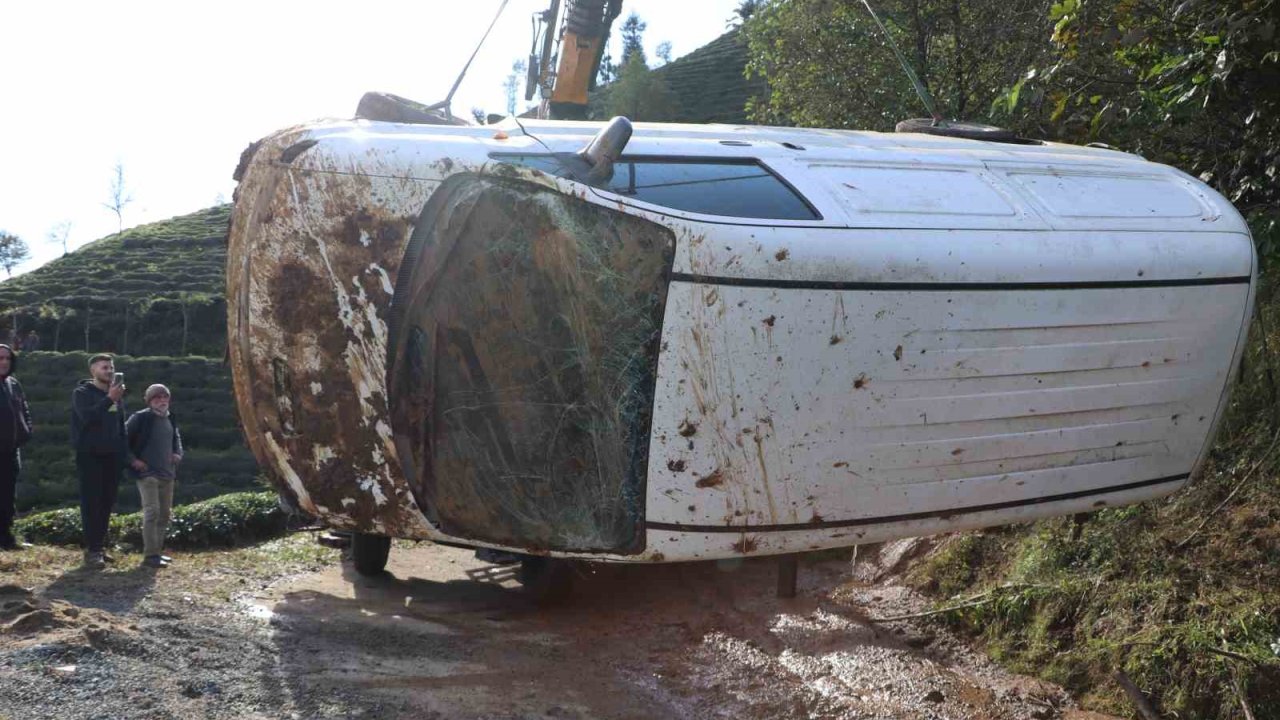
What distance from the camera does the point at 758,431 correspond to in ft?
13.1

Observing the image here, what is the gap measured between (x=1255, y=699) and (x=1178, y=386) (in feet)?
4.28

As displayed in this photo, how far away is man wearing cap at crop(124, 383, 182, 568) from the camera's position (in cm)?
729

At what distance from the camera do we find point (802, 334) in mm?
3932

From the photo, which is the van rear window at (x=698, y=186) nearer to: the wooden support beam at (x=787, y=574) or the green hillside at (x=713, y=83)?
the wooden support beam at (x=787, y=574)

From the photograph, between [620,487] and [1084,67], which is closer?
[620,487]

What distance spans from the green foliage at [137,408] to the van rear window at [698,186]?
1526 centimetres

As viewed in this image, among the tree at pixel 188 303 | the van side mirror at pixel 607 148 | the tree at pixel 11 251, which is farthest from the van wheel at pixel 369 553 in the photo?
Answer: the tree at pixel 11 251

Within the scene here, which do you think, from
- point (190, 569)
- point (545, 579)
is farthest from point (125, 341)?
point (545, 579)

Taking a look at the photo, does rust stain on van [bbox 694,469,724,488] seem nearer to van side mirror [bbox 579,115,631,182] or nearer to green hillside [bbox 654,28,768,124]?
van side mirror [bbox 579,115,631,182]

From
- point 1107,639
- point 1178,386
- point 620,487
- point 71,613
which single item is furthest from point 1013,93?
point 71,613

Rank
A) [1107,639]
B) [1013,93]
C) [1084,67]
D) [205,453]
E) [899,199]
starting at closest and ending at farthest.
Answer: [899,199] → [1107,639] → [1013,93] → [1084,67] → [205,453]

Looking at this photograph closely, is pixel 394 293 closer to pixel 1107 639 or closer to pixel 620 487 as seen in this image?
pixel 620 487

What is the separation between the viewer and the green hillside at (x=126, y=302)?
32250mm

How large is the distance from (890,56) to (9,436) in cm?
799
